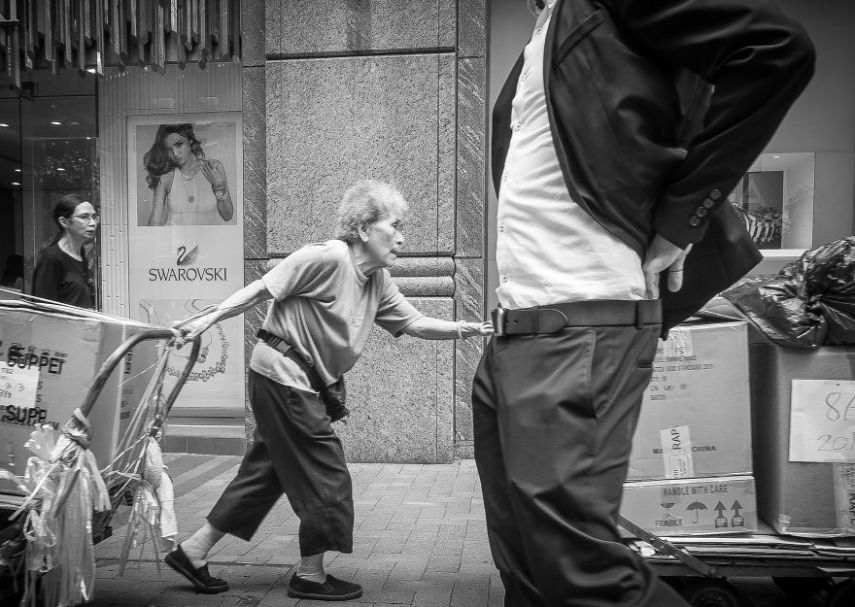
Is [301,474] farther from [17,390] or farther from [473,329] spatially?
[17,390]

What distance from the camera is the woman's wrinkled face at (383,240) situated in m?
3.51

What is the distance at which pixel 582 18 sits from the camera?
70.8 inches

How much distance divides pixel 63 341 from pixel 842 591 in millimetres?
2939

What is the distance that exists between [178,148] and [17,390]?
494 cm

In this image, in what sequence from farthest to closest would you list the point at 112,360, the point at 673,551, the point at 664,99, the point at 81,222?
the point at 81,222
the point at 673,551
the point at 112,360
the point at 664,99

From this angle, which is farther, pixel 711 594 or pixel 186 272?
pixel 186 272

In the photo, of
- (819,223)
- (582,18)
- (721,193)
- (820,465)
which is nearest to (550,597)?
(721,193)

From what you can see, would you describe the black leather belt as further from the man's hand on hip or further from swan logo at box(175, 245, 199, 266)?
swan logo at box(175, 245, 199, 266)

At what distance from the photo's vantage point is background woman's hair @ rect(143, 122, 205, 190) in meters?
7.48

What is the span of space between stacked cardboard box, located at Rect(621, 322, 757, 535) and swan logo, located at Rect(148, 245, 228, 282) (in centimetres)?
523

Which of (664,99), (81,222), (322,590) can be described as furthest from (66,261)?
(664,99)

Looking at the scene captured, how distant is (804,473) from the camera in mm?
2908

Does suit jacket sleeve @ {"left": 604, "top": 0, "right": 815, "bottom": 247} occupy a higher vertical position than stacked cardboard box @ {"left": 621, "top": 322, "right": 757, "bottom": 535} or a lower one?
higher

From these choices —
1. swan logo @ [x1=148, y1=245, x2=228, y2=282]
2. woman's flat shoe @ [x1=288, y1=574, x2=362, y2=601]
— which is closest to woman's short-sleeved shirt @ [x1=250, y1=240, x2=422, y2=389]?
woman's flat shoe @ [x1=288, y1=574, x2=362, y2=601]
